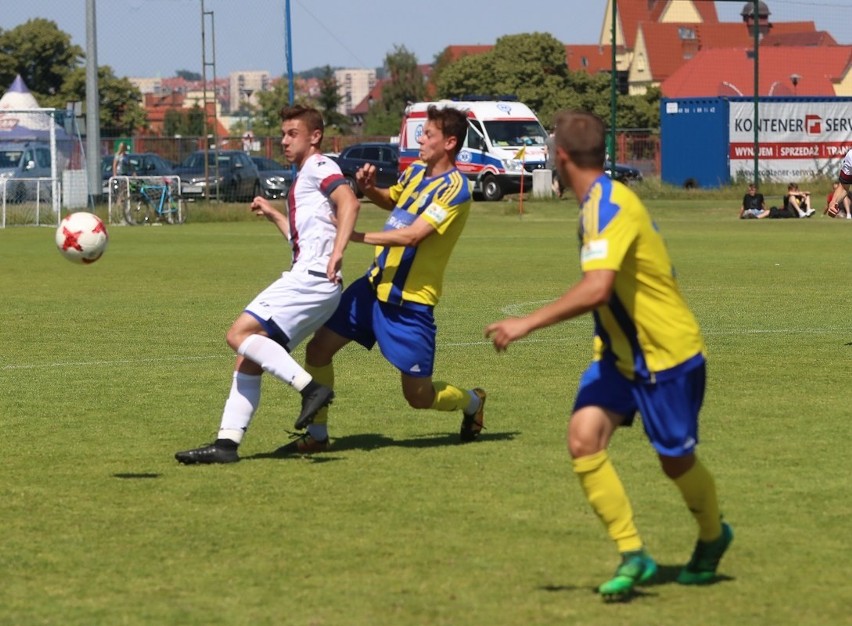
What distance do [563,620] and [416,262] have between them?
3.67 metres

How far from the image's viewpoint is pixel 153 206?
38.6 metres

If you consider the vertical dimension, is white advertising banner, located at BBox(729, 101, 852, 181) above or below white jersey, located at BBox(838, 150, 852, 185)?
Result: above

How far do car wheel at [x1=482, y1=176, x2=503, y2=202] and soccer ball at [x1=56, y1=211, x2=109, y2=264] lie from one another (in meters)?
36.6

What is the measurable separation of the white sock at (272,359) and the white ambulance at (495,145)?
123 feet

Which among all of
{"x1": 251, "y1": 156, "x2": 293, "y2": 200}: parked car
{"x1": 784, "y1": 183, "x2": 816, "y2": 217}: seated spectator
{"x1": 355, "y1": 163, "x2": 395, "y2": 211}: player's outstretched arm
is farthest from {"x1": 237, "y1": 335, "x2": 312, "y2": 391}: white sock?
{"x1": 251, "y1": 156, "x2": 293, "y2": 200}: parked car

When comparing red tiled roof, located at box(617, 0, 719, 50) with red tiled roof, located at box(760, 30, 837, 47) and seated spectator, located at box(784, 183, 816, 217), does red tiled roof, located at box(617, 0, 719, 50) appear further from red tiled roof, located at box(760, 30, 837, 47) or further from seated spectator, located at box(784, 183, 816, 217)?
seated spectator, located at box(784, 183, 816, 217)

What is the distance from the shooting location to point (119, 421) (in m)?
10.0

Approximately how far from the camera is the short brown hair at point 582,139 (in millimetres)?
5641

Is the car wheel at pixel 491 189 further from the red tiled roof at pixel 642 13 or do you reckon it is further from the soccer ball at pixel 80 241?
the red tiled roof at pixel 642 13

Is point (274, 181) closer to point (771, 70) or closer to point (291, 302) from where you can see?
point (291, 302)

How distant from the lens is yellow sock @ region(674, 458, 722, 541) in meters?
5.73

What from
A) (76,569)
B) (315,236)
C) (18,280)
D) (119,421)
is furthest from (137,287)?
(76,569)

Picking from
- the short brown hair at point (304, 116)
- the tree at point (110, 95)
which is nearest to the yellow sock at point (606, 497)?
the short brown hair at point (304, 116)

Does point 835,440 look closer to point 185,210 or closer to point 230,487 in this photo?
point 230,487
